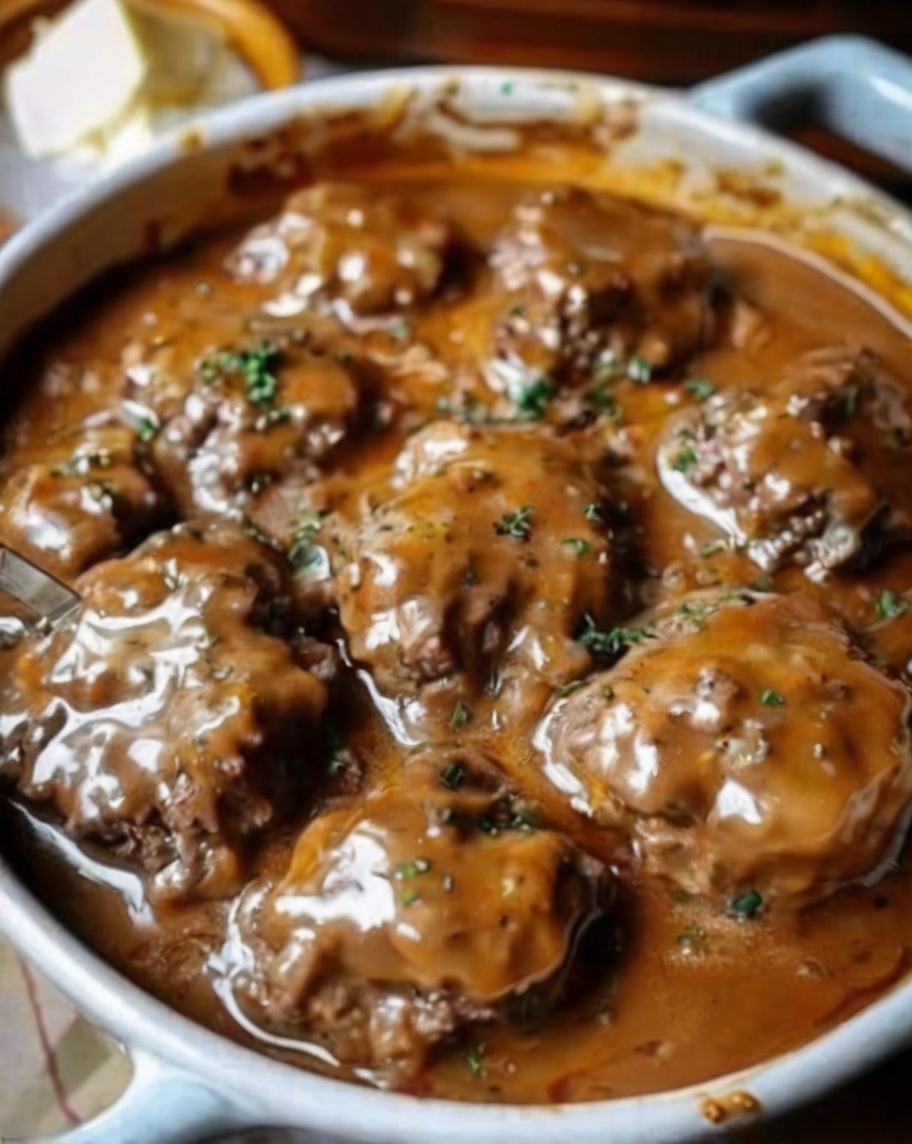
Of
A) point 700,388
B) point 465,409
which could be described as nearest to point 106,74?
point 465,409

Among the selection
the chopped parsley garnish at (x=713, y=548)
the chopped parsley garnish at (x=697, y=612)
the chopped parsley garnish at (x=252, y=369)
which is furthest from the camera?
the chopped parsley garnish at (x=252, y=369)

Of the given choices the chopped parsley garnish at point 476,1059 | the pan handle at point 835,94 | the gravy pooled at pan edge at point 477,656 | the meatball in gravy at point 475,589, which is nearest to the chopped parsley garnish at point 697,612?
the gravy pooled at pan edge at point 477,656

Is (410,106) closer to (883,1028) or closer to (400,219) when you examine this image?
(400,219)

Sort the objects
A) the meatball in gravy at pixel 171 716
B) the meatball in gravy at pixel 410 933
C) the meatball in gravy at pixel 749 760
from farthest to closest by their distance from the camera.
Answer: the meatball in gravy at pixel 171 716
the meatball in gravy at pixel 749 760
the meatball in gravy at pixel 410 933

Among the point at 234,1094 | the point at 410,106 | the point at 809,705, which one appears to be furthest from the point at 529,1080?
the point at 410,106

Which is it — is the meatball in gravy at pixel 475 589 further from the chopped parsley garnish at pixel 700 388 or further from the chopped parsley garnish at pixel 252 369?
the chopped parsley garnish at pixel 700 388

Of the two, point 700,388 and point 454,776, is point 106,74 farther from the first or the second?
point 454,776
